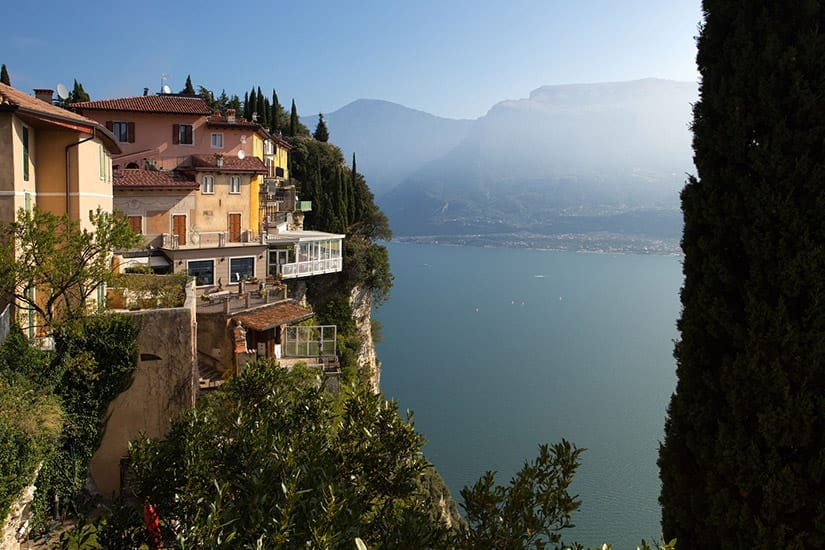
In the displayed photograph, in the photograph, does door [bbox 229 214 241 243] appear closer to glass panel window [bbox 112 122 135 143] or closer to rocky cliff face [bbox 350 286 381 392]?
glass panel window [bbox 112 122 135 143]

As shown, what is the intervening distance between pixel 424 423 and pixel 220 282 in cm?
2767

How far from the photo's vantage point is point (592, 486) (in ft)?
126

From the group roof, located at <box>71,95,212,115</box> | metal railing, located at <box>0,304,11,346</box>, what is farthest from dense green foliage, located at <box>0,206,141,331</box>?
roof, located at <box>71,95,212,115</box>

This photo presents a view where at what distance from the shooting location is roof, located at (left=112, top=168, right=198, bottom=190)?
22.8 meters

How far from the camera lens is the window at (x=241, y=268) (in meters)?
25.6

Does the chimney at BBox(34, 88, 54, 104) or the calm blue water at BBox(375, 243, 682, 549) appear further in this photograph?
the calm blue water at BBox(375, 243, 682, 549)

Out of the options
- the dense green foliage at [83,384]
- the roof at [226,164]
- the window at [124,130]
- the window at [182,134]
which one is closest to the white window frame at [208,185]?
the roof at [226,164]

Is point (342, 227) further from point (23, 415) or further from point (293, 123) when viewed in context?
point (23, 415)

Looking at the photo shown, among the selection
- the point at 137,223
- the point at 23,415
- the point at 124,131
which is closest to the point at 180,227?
the point at 137,223

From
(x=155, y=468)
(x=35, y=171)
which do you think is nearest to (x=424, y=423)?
(x=35, y=171)

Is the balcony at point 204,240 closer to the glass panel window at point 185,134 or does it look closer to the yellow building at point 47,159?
the glass panel window at point 185,134

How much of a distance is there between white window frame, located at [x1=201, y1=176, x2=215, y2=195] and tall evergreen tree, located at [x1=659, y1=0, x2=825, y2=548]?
851 inches

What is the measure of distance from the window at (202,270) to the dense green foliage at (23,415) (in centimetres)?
1439

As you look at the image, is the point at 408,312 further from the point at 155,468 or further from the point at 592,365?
the point at 155,468
